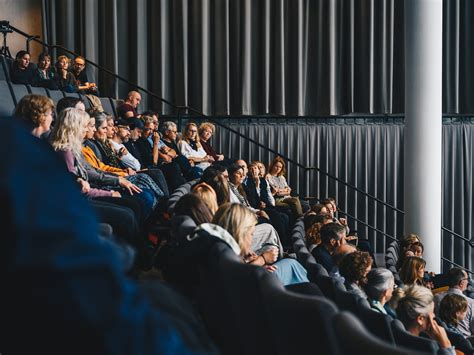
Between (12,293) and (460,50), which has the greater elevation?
(460,50)

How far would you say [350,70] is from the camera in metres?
13.9

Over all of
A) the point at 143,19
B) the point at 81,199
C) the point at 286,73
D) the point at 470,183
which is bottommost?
the point at 470,183

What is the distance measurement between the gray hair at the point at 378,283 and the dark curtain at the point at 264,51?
9071 mm

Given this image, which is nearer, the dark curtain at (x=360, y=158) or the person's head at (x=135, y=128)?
the person's head at (x=135, y=128)

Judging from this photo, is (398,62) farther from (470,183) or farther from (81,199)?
(81,199)

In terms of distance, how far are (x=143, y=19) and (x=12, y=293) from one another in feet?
45.0

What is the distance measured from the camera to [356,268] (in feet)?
17.2

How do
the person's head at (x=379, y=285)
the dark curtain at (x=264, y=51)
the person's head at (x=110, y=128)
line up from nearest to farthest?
the person's head at (x=379, y=285) < the person's head at (x=110, y=128) < the dark curtain at (x=264, y=51)

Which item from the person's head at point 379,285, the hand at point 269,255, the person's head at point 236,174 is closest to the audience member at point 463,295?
the person's head at point 379,285

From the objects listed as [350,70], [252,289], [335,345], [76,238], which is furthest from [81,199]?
[350,70]

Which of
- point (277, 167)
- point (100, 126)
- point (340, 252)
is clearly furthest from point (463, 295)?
point (277, 167)

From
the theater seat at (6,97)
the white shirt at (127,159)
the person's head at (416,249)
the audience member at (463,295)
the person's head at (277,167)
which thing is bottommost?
the audience member at (463,295)

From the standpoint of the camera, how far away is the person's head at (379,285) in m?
4.96

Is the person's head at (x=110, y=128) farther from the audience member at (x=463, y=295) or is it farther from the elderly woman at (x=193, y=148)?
the audience member at (x=463, y=295)
